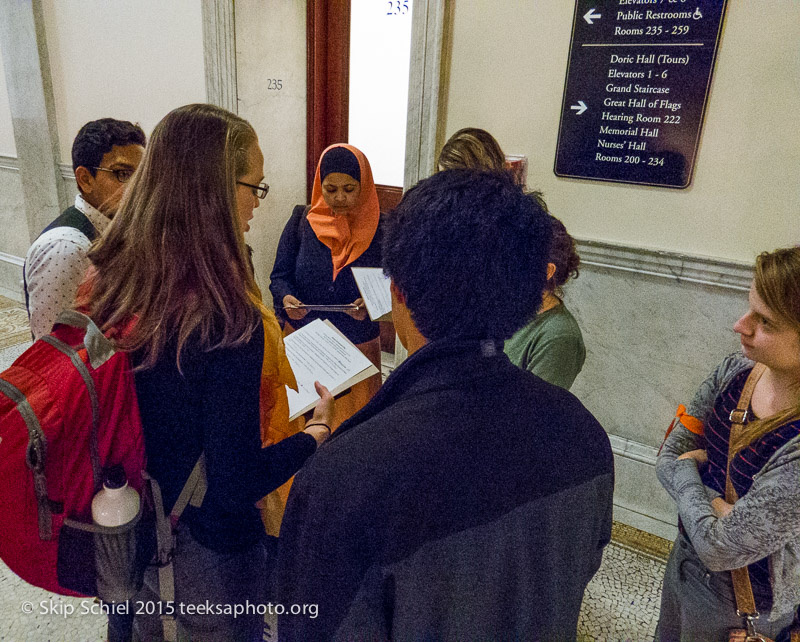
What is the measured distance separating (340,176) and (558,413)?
191 cm

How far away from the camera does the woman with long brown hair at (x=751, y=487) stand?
114 centimetres

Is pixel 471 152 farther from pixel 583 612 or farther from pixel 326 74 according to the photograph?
pixel 326 74

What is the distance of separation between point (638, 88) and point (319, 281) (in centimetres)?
161

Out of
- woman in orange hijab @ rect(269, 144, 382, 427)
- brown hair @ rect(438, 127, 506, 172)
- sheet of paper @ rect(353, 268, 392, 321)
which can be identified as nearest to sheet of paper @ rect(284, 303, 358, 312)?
woman in orange hijab @ rect(269, 144, 382, 427)

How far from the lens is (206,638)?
121 centimetres

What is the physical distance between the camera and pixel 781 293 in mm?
1186

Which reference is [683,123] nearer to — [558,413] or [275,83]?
[558,413]

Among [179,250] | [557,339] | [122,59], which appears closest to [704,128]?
[557,339]

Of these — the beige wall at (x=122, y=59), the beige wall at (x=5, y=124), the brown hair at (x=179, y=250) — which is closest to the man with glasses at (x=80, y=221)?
the brown hair at (x=179, y=250)

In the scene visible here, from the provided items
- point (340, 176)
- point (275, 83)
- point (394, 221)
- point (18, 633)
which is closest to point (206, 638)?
point (394, 221)

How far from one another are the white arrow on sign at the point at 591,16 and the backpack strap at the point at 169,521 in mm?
2332

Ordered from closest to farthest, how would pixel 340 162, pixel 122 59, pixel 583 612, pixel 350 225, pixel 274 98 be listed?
1. pixel 583 612
2. pixel 340 162
3. pixel 350 225
4. pixel 274 98
5. pixel 122 59

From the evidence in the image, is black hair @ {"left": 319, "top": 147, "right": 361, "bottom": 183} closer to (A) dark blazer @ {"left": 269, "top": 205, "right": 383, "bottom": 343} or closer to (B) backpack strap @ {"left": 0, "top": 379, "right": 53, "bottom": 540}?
(A) dark blazer @ {"left": 269, "top": 205, "right": 383, "bottom": 343}

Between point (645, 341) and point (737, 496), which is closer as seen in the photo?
point (737, 496)
